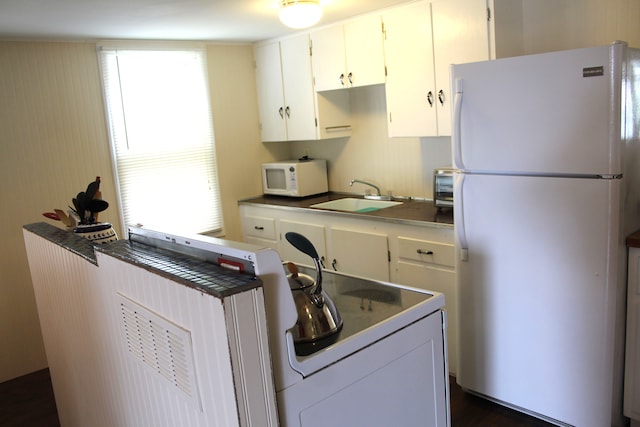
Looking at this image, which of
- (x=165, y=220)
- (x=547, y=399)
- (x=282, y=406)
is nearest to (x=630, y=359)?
(x=547, y=399)

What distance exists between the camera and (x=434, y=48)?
10.0ft

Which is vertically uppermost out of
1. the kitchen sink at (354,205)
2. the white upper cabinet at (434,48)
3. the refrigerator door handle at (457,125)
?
the white upper cabinet at (434,48)

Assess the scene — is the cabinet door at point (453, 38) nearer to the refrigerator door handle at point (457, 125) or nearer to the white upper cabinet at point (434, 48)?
the white upper cabinet at point (434, 48)

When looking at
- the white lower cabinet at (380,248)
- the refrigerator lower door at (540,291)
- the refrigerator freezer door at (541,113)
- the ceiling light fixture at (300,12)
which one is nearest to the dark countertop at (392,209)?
the white lower cabinet at (380,248)

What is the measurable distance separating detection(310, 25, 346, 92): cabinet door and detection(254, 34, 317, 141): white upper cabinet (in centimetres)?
8

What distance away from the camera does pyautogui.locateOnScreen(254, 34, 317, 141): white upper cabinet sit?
13.1 feet

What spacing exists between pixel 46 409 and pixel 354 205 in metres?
2.47

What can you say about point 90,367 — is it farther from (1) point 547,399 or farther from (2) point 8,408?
(1) point 547,399

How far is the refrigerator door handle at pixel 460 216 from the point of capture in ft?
8.46

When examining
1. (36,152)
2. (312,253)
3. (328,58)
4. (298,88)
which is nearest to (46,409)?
(36,152)

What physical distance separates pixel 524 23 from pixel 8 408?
12.4 feet

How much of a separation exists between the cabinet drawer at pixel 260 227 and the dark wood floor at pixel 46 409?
5.88ft

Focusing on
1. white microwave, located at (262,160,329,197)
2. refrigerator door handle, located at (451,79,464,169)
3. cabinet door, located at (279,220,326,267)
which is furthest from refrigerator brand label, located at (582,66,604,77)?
white microwave, located at (262,160,329,197)

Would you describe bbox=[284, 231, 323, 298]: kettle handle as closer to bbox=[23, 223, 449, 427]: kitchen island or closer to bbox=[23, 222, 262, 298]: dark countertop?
bbox=[23, 223, 449, 427]: kitchen island
